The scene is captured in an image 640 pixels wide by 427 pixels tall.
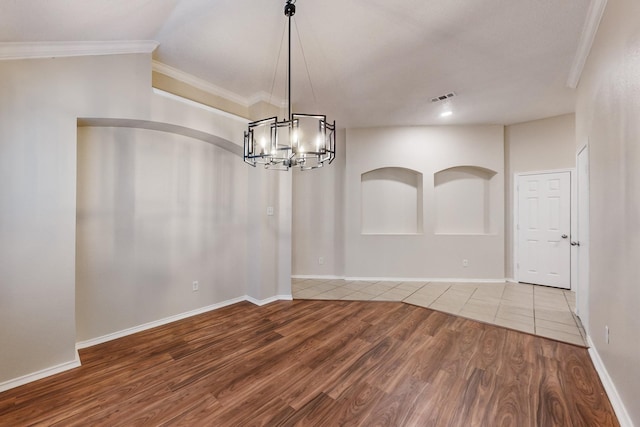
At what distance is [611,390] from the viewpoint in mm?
1831

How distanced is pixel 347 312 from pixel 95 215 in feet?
10.2

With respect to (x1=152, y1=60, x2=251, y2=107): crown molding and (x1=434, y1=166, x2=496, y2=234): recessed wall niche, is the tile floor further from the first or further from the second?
(x1=152, y1=60, x2=251, y2=107): crown molding

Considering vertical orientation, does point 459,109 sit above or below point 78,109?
above

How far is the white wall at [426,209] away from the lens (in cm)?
483

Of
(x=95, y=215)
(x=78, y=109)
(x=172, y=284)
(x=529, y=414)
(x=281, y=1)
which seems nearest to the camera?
(x=529, y=414)

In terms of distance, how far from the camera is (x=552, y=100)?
381cm

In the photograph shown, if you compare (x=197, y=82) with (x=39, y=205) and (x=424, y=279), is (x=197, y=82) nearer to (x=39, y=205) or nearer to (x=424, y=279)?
(x=39, y=205)

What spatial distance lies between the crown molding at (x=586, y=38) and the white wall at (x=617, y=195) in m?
0.09

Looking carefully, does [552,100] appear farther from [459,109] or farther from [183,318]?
[183,318]

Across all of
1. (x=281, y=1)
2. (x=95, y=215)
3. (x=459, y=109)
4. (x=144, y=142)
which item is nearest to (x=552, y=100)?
(x=459, y=109)

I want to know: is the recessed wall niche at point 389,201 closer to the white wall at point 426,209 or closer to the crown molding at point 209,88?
the white wall at point 426,209

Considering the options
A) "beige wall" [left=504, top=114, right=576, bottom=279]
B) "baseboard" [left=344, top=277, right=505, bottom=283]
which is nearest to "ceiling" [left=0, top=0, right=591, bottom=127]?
"beige wall" [left=504, top=114, right=576, bottom=279]

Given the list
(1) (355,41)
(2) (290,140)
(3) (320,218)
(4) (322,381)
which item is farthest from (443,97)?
(4) (322,381)

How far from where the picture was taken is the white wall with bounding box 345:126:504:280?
483 cm
